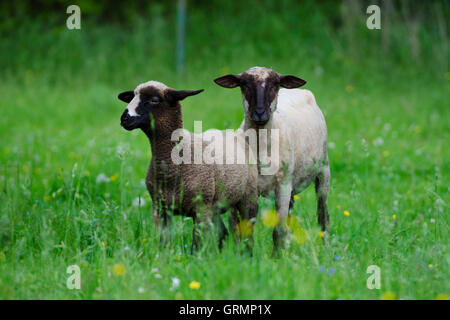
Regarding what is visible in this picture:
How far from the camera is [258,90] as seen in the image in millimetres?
4387

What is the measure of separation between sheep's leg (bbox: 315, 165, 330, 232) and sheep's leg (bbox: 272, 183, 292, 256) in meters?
0.61

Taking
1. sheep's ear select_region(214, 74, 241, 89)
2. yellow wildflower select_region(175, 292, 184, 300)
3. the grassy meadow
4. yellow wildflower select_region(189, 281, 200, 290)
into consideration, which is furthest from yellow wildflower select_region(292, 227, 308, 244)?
sheep's ear select_region(214, 74, 241, 89)

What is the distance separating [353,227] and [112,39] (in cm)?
944

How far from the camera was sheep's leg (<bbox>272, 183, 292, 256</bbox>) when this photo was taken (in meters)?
4.52

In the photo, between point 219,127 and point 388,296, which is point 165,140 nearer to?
point 388,296

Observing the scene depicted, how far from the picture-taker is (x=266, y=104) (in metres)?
4.39

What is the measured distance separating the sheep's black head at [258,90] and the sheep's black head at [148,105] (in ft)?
1.76

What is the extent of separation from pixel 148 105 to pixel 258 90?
820 millimetres

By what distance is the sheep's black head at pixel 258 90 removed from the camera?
14.3 ft

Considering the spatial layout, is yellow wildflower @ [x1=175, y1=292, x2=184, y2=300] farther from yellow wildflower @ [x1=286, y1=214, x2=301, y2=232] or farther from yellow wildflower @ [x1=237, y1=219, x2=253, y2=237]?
yellow wildflower @ [x1=286, y1=214, x2=301, y2=232]

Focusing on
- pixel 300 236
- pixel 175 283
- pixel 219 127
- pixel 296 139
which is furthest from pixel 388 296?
Answer: pixel 219 127

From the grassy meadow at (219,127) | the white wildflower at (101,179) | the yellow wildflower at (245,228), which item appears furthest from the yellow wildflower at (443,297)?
the white wildflower at (101,179)
